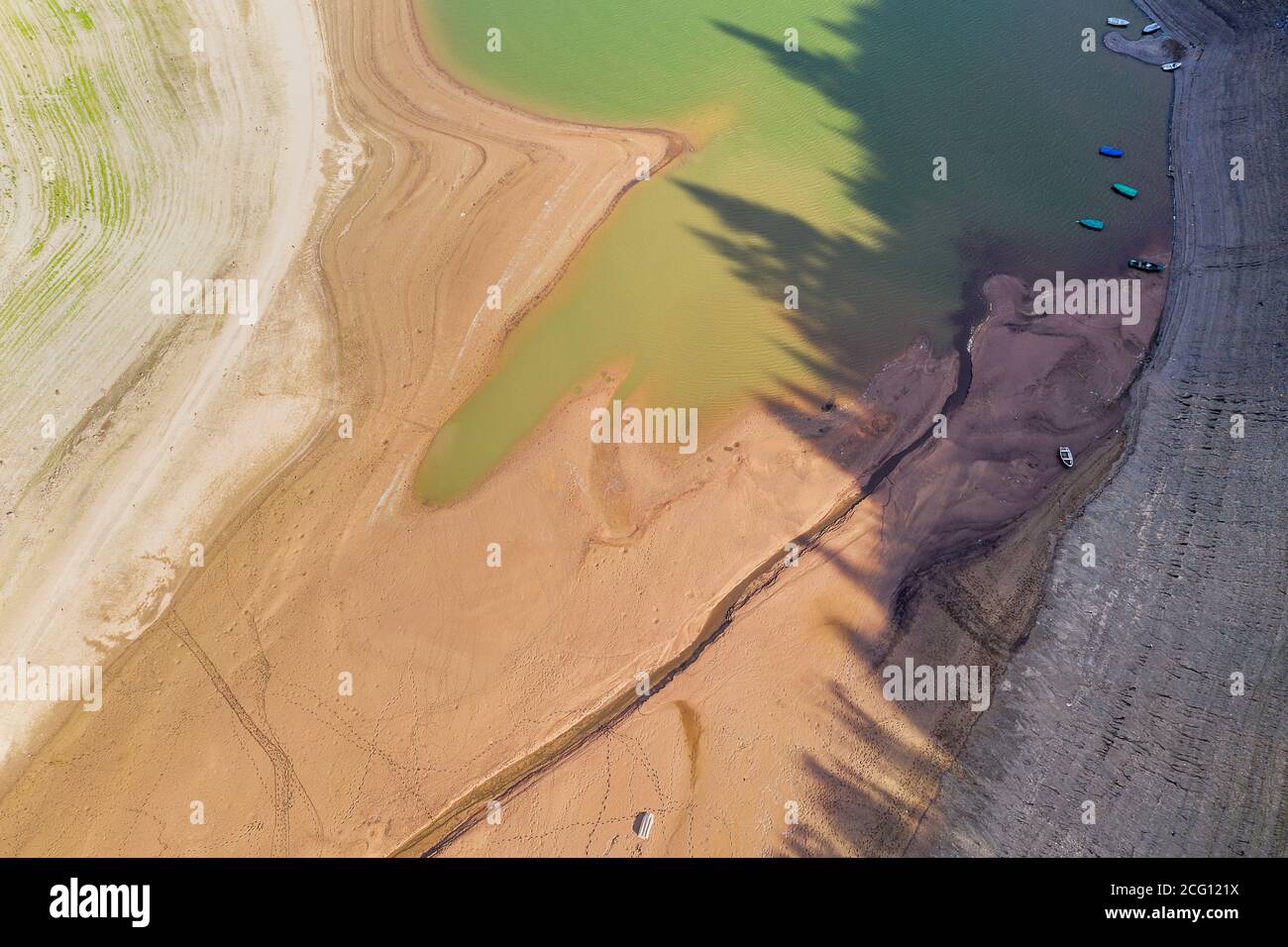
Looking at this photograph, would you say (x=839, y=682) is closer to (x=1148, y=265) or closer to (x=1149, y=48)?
(x=1148, y=265)

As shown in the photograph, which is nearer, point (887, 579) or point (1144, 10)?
point (887, 579)

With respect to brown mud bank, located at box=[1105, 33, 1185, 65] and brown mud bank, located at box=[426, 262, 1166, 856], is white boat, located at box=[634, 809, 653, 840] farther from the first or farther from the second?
brown mud bank, located at box=[1105, 33, 1185, 65]

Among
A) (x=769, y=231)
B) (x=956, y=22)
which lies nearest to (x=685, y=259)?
(x=769, y=231)

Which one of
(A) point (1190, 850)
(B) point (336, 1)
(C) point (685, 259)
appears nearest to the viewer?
(A) point (1190, 850)

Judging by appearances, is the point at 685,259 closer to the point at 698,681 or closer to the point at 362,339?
the point at 362,339

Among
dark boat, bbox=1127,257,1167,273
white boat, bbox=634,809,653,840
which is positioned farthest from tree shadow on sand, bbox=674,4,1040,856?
dark boat, bbox=1127,257,1167,273

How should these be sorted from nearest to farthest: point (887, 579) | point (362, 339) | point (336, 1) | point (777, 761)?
point (777, 761) < point (887, 579) < point (362, 339) < point (336, 1)
